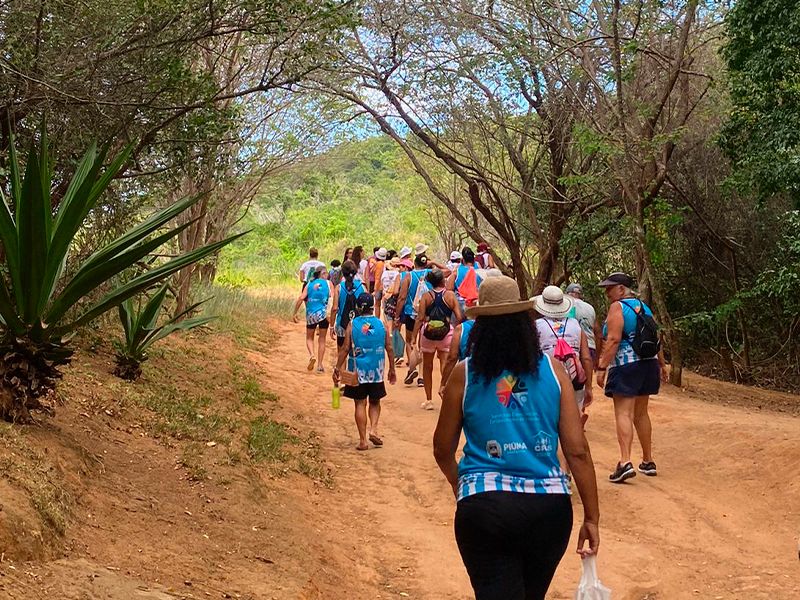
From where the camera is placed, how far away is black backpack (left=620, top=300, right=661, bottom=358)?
24.3ft

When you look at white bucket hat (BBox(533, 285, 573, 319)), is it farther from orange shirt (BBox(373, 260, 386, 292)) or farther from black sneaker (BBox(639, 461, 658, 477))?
orange shirt (BBox(373, 260, 386, 292))

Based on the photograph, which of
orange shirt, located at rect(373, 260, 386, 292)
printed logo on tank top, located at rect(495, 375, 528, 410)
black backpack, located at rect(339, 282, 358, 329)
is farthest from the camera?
orange shirt, located at rect(373, 260, 386, 292)

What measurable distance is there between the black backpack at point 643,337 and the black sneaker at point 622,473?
3.17 feet

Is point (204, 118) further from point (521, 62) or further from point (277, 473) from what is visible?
point (521, 62)

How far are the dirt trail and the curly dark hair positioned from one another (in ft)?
8.22

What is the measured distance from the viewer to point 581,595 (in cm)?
346

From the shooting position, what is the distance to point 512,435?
10.4 ft

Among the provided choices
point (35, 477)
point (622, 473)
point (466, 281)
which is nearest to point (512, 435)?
point (35, 477)

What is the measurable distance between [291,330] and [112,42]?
13.4 metres

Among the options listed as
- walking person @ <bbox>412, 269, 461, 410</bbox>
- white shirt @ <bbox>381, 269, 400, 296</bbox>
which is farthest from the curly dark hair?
white shirt @ <bbox>381, 269, 400, 296</bbox>

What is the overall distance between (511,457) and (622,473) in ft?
15.7

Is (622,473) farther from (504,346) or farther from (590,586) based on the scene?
(504,346)

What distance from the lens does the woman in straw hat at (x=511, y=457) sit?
3090 mm

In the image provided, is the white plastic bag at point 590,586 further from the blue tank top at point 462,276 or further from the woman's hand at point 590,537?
the blue tank top at point 462,276
